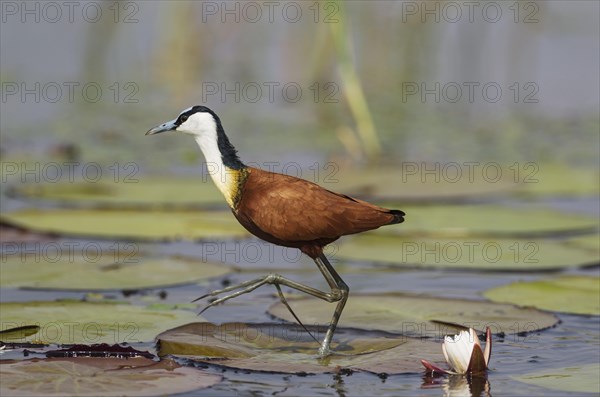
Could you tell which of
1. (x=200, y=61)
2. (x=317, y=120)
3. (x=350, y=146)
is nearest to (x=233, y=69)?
(x=200, y=61)

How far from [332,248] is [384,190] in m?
1.93

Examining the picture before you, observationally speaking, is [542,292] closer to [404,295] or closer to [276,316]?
[404,295]

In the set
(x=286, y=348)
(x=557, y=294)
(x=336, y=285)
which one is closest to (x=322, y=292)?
(x=336, y=285)

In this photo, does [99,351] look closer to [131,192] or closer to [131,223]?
[131,223]

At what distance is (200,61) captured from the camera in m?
17.8

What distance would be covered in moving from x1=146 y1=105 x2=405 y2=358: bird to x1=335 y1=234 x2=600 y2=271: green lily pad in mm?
2416

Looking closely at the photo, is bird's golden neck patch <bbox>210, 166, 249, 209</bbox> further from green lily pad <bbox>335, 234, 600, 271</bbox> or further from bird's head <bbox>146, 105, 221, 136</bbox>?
green lily pad <bbox>335, 234, 600, 271</bbox>

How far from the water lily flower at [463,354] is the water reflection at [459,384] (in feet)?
0.10

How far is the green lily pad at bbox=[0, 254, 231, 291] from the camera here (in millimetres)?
7410

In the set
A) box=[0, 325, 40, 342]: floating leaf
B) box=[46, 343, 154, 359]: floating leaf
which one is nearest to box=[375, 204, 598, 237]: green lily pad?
box=[0, 325, 40, 342]: floating leaf

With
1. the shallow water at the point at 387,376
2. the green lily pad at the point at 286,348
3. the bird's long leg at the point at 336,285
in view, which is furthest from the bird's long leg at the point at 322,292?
the shallow water at the point at 387,376

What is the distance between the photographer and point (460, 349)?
5508 mm

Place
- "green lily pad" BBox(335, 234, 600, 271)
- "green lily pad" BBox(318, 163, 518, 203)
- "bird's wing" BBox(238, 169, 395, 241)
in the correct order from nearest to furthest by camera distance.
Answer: "bird's wing" BBox(238, 169, 395, 241), "green lily pad" BBox(335, 234, 600, 271), "green lily pad" BBox(318, 163, 518, 203)

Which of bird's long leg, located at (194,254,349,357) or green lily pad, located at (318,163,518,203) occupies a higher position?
green lily pad, located at (318,163,518,203)
